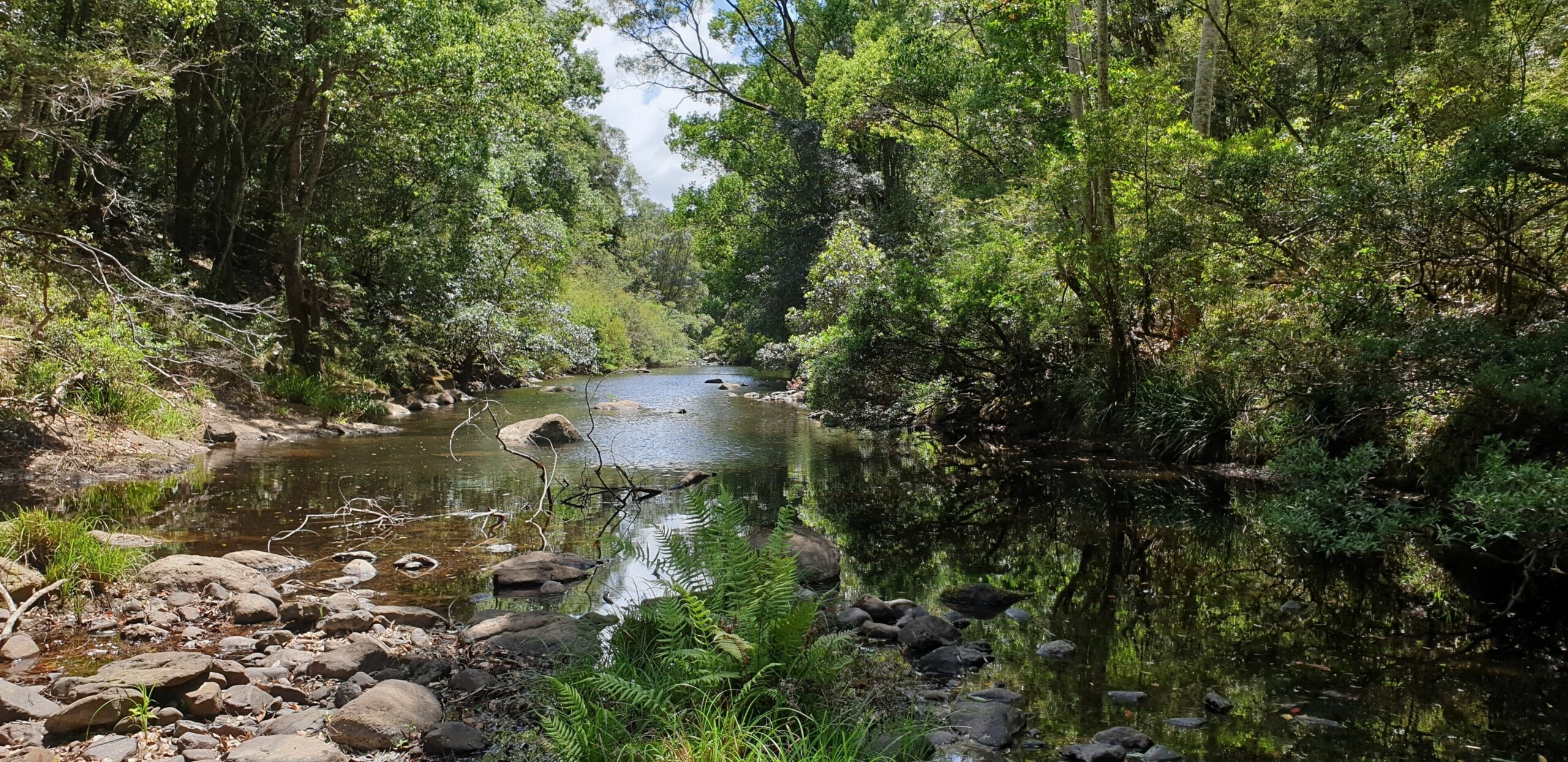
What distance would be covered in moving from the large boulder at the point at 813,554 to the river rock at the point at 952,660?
1.46 m

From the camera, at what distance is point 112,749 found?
383 centimetres

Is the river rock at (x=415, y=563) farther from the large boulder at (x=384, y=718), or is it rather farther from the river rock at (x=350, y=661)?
the large boulder at (x=384, y=718)

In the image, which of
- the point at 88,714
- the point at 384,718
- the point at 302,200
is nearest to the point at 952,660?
the point at 384,718

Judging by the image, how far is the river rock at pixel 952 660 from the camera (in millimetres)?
5324

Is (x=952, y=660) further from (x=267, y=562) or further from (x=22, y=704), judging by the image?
(x=267, y=562)

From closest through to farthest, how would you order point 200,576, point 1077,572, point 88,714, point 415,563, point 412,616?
point 88,714
point 412,616
point 200,576
point 415,563
point 1077,572

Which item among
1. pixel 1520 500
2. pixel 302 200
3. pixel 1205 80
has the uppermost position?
pixel 1205 80

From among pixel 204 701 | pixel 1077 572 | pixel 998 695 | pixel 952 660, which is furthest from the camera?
pixel 1077 572

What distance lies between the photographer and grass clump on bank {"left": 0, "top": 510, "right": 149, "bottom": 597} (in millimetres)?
5996

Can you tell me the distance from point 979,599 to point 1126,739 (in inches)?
102

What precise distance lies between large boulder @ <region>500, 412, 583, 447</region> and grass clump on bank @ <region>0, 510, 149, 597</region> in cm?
895

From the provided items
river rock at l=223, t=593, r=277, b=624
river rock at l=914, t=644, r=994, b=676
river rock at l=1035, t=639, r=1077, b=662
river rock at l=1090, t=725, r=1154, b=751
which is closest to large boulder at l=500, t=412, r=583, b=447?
river rock at l=223, t=593, r=277, b=624

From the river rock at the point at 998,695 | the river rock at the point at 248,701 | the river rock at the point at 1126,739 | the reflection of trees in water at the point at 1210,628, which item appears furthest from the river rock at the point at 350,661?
the river rock at the point at 1126,739

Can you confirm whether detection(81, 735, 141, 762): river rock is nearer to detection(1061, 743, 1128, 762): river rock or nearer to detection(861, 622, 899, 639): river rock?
detection(861, 622, 899, 639): river rock
